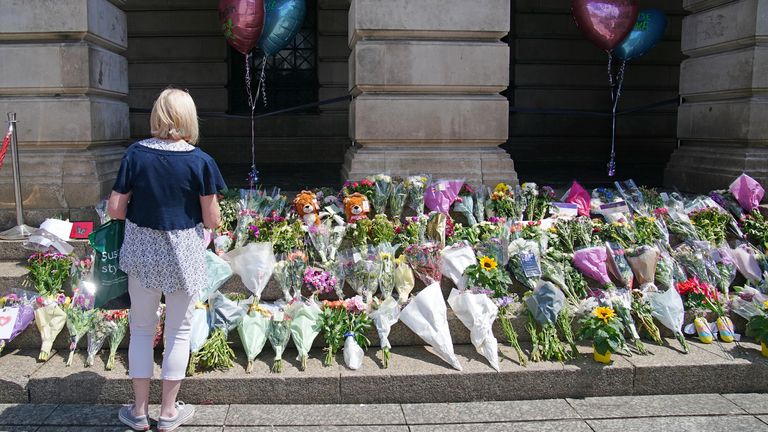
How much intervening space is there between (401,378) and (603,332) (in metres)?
1.44

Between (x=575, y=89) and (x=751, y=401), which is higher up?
(x=575, y=89)

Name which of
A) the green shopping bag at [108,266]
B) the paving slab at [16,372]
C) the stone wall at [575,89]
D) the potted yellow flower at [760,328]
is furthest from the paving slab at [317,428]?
the stone wall at [575,89]

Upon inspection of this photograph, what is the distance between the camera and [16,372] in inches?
197

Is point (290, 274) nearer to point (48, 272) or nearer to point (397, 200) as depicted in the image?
point (397, 200)

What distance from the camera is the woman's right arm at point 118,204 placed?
417 cm

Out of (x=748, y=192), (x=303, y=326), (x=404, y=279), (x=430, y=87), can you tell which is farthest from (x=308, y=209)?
(x=748, y=192)

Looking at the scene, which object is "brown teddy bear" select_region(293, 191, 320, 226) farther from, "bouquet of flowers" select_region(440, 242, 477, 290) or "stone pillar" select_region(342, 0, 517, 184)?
"bouquet of flowers" select_region(440, 242, 477, 290)

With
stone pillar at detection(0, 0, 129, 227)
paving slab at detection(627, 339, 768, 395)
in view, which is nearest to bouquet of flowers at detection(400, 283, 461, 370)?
paving slab at detection(627, 339, 768, 395)

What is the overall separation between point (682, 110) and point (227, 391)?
6.84 meters

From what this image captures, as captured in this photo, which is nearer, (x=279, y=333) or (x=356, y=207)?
(x=279, y=333)

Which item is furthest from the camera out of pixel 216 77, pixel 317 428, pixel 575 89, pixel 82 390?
pixel 575 89

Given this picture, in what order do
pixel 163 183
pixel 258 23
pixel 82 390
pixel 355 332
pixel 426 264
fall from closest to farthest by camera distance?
1. pixel 163 183
2. pixel 82 390
3. pixel 355 332
4. pixel 426 264
5. pixel 258 23

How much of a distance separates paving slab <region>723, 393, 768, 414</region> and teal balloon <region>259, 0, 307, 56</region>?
21.5ft

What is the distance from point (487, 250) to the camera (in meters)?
6.15
